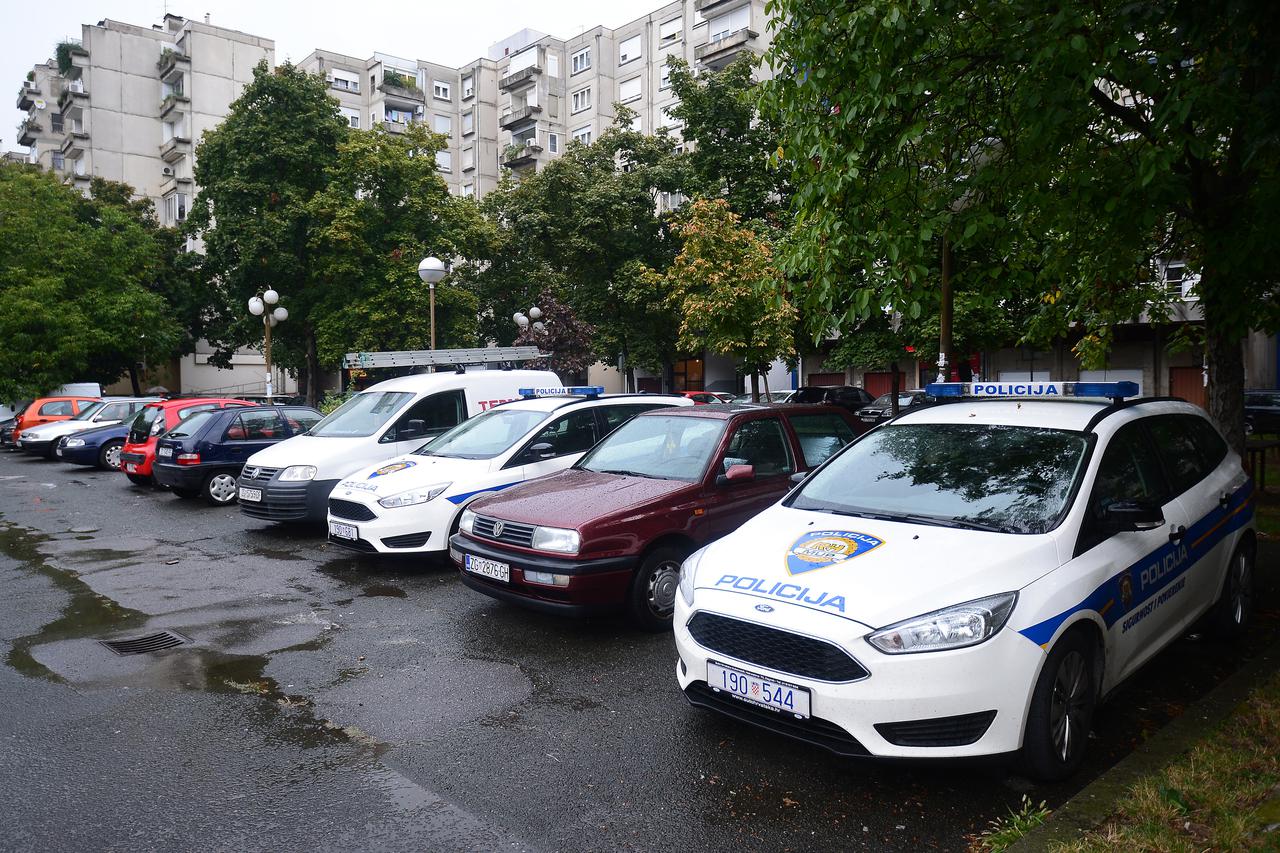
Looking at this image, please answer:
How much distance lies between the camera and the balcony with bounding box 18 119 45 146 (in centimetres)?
5824

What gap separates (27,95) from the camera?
190 feet

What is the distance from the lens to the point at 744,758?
4242mm

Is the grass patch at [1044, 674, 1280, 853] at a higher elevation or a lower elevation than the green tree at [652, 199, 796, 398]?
lower

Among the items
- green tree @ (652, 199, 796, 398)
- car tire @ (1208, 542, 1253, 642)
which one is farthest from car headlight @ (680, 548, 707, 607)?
green tree @ (652, 199, 796, 398)

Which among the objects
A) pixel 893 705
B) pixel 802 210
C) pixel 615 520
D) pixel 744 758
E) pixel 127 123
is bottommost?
pixel 744 758

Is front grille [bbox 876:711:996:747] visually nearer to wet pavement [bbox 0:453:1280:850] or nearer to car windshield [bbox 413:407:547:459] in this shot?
wet pavement [bbox 0:453:1280:850]

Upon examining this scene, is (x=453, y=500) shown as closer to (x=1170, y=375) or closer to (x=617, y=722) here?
(x=617, y=722)

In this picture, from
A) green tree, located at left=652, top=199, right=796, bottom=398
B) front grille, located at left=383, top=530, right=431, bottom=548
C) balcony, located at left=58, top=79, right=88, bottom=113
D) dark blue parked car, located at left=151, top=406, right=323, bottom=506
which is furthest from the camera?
balcony, located at left=58, top=79, right=88, bottom=113

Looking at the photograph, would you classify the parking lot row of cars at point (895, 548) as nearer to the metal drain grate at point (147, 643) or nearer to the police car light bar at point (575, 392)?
the police car light bar at point (575, 392)

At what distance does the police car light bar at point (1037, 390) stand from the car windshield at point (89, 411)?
23.9 metres

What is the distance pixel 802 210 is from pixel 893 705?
513 centimetres

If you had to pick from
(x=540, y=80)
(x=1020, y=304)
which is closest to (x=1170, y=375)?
(x=1020, y=304)

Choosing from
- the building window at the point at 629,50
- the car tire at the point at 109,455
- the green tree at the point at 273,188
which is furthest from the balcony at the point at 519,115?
the car tire at the point at 109,455

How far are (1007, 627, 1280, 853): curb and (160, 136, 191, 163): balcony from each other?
54146 mm
